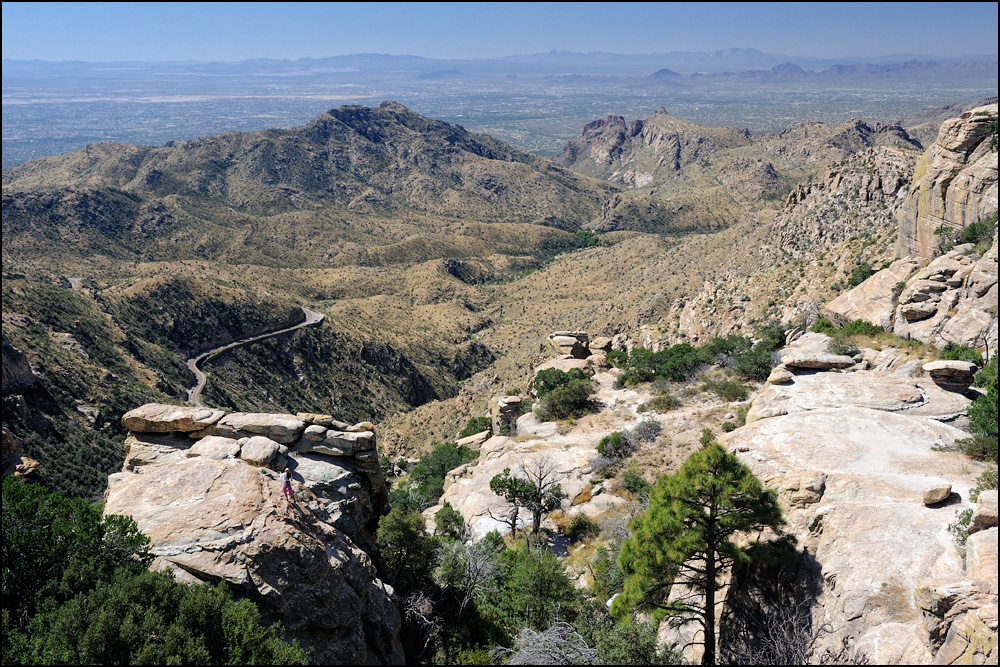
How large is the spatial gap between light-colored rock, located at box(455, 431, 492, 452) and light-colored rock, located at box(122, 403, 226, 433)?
26.6m

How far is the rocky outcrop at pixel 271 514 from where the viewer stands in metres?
13.8

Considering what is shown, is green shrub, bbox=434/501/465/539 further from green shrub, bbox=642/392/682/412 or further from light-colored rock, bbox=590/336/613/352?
light-colored rock, bbox=590/336/613/352

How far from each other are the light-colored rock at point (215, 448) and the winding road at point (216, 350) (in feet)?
183

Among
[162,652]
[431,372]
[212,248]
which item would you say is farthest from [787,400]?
[212,248]

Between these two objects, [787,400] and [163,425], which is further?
[787,400]

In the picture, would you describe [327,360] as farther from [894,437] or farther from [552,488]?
[894,437]

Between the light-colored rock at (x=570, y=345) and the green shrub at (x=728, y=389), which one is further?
the light-colored rock at (x=570, y=345)

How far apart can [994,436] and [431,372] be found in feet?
288

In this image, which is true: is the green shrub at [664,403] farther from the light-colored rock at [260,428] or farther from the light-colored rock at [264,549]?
the light-colored rock at [260,428]

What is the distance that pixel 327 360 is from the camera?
9381cm

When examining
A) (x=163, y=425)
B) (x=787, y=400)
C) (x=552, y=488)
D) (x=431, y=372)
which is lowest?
(x=431, y=372)

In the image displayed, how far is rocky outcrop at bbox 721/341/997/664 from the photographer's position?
1134 centimetres

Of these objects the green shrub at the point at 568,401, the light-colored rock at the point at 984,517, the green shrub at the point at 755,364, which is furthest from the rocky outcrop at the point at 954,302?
the green shrub at the point at 568,401

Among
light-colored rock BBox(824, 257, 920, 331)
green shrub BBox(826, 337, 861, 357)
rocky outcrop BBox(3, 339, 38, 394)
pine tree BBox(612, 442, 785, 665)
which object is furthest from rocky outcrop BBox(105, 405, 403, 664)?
rocky outcrop BBox(3, 339, 38, 394)
